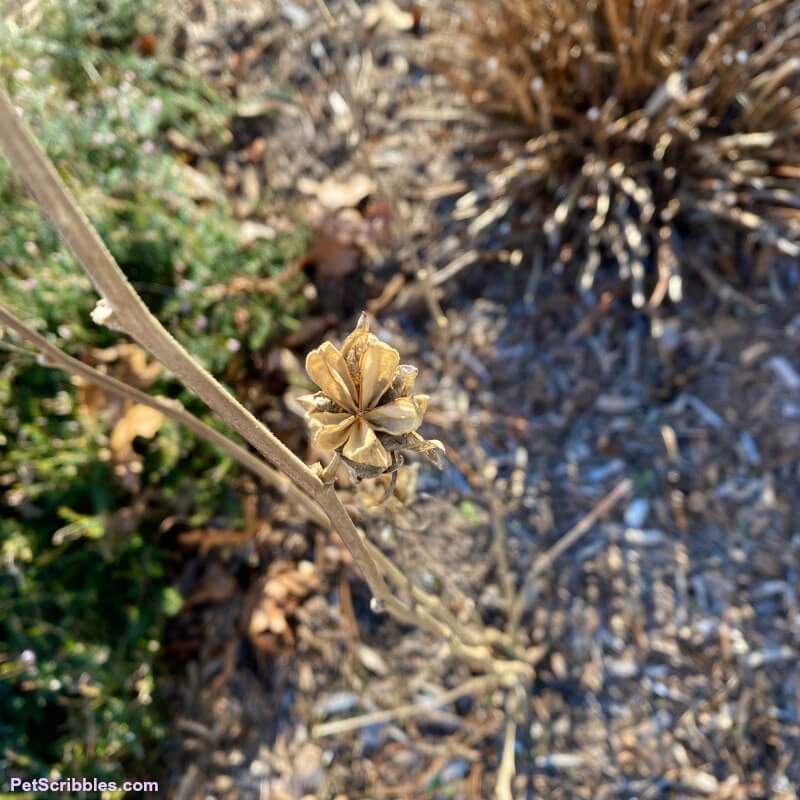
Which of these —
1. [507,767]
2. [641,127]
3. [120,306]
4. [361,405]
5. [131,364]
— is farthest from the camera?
[131,364]

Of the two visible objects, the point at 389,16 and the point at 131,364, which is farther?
the point at 389,16

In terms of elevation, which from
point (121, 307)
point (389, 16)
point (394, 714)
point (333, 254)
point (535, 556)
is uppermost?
point (389, 16)

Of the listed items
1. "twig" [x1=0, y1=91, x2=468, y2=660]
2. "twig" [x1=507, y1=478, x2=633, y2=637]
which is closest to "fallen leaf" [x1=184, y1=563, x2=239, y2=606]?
"twig" [x1=507, y1=478, x2=633, y2=637]

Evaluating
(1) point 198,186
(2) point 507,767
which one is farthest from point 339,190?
(2) point 507,767

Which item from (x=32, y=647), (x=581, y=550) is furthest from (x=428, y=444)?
(x=32, y=647)

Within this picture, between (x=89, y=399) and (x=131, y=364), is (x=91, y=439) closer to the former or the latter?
(x=89, y=399)

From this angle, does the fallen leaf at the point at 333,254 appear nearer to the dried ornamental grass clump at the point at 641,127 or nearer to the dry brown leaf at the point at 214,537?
the dried ornamental grass clump at the point at 641,127

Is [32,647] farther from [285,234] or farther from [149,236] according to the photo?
[285,234]
